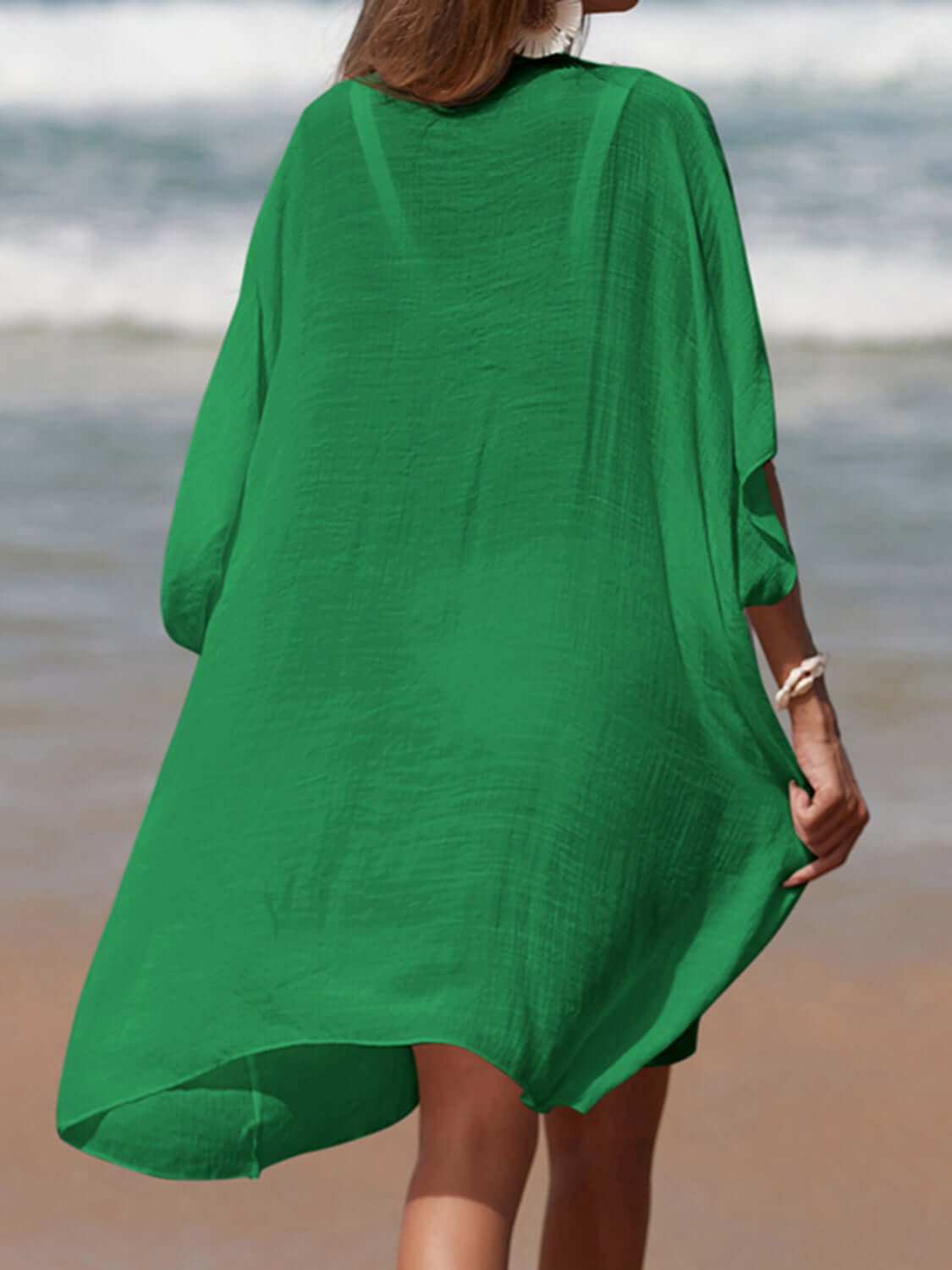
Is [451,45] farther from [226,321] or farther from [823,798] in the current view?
[226,321]

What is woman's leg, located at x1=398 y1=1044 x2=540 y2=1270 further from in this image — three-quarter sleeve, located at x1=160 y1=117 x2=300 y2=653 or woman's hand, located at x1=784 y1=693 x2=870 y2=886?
three-quarter sleeve, located at x1=160 y1=117 x2=300 y2=653

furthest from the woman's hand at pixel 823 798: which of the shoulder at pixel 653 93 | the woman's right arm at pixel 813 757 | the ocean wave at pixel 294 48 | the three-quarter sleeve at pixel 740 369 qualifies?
the ocean wave at pixel 294 48

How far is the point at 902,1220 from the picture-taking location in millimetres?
2494

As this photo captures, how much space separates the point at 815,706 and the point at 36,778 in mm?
2905

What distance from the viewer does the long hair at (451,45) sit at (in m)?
1.38

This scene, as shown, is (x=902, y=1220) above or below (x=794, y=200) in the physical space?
below

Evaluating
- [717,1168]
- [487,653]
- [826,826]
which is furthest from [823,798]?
[717,1168]

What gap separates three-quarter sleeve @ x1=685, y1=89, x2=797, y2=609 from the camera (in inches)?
55.2

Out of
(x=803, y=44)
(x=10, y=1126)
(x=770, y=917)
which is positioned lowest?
(x=10, y=1126)

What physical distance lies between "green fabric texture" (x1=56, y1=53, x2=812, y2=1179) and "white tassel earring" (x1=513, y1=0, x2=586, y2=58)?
0.01 metres

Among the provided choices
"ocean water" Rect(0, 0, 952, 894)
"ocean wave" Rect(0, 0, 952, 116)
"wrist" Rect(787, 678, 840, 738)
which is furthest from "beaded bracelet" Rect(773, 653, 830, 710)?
"ocean wave" Rect(0, 0, 952, 116)

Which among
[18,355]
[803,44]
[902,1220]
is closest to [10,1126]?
[902,1220]

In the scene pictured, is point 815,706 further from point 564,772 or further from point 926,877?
point 926,877

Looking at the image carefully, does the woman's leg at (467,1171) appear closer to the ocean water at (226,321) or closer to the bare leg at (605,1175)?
the bare leg at (605,1175)
